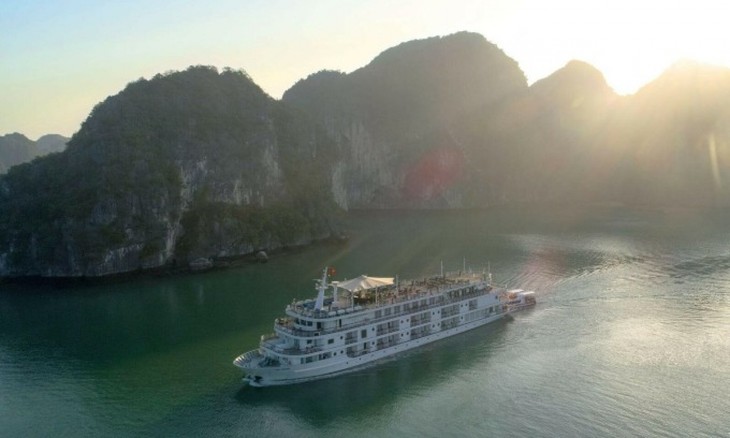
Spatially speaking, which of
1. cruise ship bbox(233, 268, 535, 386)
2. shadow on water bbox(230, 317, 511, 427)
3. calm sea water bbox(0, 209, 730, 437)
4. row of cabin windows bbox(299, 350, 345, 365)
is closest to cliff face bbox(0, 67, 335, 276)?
calm sea water bbox(0, 209, 730, 437)

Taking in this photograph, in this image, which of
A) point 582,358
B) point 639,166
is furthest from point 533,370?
point 639,166

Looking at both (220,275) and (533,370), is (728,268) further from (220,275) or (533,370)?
(220,275)

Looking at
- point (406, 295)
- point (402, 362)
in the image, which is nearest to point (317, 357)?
point (402, 362)

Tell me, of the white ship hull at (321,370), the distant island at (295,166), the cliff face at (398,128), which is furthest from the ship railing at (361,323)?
the cliff face at (398,128)

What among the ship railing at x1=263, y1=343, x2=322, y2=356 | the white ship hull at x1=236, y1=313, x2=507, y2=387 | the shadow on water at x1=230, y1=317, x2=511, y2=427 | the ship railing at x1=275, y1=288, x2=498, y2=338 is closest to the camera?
the shadow on water at x1=230, y1=317, x2=511, y2=427

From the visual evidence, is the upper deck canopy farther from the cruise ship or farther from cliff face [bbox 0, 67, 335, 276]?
cliff face [bbox 0, 67, 335, 276]
